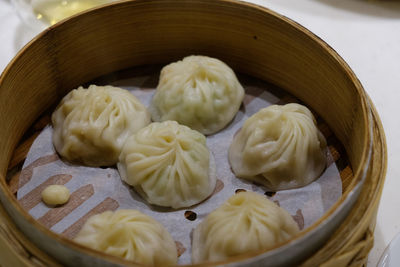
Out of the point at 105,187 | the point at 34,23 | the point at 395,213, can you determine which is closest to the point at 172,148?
the point at 105,187

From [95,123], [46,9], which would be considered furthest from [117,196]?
[46,9]

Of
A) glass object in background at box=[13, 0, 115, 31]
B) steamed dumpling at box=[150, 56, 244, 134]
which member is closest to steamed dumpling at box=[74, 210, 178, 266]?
steamed dumpling at box=[150, 56, 244, 134]

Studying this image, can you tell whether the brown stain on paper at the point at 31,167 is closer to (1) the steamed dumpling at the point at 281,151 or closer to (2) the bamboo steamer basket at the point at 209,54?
(2) the bamboo steamer basket at the point at 209,54

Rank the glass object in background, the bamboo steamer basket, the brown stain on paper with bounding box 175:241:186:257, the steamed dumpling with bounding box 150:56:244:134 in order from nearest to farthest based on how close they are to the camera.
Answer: the bamboo steamer basket
the brown stain on paper with bounding box 175:241:186:257
the steamed dumpling with bounding box 150:56:244:134
the glass object in background

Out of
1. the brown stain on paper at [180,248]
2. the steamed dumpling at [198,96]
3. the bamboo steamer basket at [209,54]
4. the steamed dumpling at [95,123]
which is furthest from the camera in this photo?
the steamed dumpling at [198,96]

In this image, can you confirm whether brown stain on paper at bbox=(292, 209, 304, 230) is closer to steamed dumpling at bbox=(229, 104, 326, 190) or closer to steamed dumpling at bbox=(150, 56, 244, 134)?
steamed dumpling at bbox=(229, 104, 326, 190)

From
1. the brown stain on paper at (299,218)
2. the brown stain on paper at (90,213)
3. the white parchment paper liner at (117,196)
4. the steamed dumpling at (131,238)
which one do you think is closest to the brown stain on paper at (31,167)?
the white parchment paper liner at (117,196)
